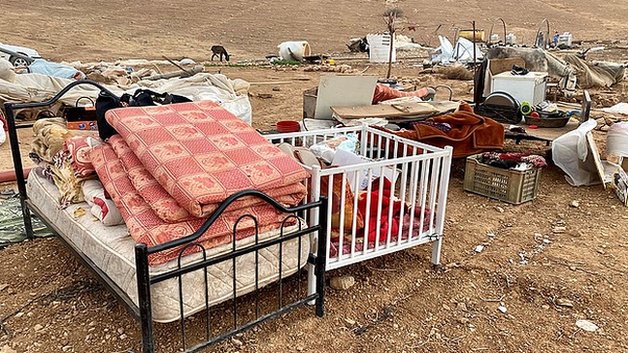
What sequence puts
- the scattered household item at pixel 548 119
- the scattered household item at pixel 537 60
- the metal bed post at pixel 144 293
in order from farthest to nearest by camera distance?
the scattered household item at pixel 537 60, the scattered household item at pixel 548 119, the metal bed post at pixel 144 293

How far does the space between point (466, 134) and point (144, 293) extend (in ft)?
12.1

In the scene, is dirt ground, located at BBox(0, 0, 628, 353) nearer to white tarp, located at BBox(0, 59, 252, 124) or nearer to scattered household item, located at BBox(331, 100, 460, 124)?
scattered household item, located at BBox(331, 100, 460, 124)

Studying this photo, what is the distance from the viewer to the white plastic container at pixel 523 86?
20.9ft

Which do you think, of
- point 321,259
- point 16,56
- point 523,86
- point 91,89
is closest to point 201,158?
point 321,259

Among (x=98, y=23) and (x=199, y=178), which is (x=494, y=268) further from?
(x=98, y=23)

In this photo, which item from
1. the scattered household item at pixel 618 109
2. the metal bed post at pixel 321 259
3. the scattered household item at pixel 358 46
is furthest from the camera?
the scattered household item at pixel 358 46

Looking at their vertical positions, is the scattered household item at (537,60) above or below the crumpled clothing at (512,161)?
above

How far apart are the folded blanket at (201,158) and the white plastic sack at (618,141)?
3.90 metres

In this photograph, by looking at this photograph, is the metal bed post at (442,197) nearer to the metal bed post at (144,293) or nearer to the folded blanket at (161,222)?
the folded blanket at (161,222)

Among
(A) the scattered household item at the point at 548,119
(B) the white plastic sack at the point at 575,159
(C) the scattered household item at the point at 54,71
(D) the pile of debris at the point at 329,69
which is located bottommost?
(D) the pile of debris at the point at 329,69

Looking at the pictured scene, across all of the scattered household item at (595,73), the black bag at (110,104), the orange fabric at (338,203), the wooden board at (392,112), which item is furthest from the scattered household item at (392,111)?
the scattered household item at (595,73)

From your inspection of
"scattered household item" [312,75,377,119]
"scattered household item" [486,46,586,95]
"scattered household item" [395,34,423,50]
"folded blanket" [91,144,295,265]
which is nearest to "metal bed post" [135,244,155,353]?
"folded blanket" [91,144,295,265]

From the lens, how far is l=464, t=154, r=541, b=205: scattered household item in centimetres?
452

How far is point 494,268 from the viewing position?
3.40 metres
